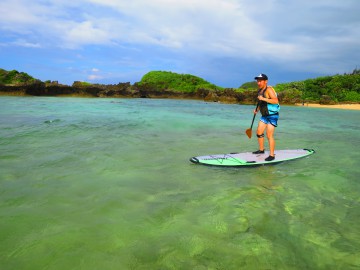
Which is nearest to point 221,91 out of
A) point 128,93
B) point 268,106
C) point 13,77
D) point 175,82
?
point 128,93

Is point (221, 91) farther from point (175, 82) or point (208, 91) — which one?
point (175, 82)

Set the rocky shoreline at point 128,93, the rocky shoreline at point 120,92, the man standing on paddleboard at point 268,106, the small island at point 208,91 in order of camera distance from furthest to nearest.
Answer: the small island at point 208,91 → the rocky shoreline at point 128,93 → the rocky shoreline at point 120,92 → the man standing on paddleboard at point 268,106

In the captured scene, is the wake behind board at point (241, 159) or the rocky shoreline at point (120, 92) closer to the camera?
the wake behind board at point (241, 159)

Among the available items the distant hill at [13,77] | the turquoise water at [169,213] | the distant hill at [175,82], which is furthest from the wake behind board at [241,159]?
the distant hill at [175,82]

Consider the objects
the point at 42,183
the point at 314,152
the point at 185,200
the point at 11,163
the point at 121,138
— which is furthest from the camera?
the point at 121,138

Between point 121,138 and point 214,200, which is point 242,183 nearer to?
point 214,200

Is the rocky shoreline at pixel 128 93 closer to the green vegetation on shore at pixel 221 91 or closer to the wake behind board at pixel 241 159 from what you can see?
the green vegetation on shore at pixel 221 91

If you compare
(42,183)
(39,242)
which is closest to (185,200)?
(39,242)

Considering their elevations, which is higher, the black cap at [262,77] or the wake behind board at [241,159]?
the black cap at [262,77]

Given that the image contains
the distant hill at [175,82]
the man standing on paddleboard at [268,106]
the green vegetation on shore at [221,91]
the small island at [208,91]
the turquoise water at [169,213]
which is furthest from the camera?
the distant hill at [175,82]

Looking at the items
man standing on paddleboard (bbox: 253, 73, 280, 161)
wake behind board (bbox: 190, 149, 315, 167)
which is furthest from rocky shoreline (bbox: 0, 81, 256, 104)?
man standing on paddleboard (bbox: 253, 73, 280, 161)

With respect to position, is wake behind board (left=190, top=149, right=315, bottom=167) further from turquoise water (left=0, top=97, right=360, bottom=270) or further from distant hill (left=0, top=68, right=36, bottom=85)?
distant hill (left=0, top=68, right=36, bottom=85)

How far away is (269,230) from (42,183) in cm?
409

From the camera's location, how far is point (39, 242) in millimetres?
3443
